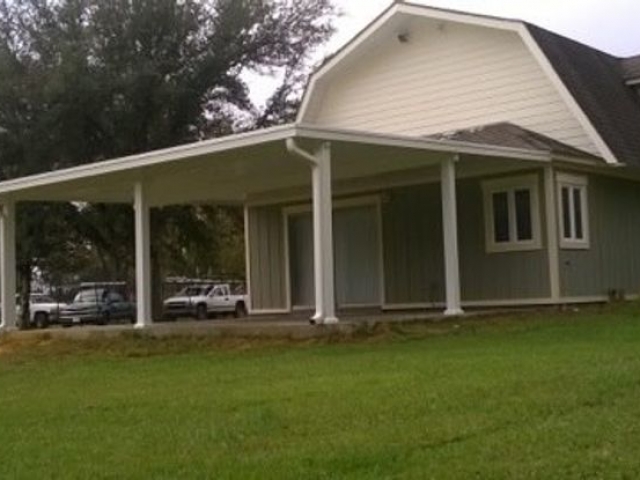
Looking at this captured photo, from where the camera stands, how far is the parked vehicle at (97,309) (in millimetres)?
40406

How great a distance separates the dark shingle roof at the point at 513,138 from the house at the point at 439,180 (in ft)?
0.19

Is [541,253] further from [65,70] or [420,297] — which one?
[65,70]

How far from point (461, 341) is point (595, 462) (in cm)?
856

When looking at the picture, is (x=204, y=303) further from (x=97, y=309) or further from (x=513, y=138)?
(x=513, y=138)

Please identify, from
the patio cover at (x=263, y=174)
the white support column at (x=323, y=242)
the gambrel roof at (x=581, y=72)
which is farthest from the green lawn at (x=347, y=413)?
the gambrel roof at (x=581, y=72)

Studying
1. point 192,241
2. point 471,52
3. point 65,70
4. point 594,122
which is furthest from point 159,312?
point 594,122

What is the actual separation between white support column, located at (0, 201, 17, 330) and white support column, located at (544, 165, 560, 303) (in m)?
10.4

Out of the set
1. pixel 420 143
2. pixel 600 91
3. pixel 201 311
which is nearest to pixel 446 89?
pixel 600 91

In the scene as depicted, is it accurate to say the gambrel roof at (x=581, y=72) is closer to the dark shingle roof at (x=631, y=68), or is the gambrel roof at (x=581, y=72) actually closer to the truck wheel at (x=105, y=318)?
the dark shingle roof at (x=631, y=68)

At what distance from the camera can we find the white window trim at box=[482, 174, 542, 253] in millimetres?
19500

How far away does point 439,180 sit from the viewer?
20.5m

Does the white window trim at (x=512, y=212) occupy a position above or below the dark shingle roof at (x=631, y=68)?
below

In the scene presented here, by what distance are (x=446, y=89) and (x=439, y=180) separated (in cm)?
308

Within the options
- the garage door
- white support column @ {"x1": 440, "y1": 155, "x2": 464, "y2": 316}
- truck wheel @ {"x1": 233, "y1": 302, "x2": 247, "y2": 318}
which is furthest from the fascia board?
truck wheel @ {"x1": 233, "y1": 302, "x2": 247, "y2": 318}
